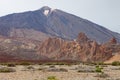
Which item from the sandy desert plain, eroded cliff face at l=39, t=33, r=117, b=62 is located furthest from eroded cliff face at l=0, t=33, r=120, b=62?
the sandy desert plain

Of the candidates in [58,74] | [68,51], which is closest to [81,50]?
[68,51]

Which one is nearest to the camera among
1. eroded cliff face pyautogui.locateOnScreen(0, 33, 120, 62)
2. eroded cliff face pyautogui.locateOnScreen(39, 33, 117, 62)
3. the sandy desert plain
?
the sandy desert plain

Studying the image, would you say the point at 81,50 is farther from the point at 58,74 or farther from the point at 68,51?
the point at 58,74

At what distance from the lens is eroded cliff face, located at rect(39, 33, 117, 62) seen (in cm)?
12350

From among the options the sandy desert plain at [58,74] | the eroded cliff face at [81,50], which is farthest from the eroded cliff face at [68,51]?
the sandy desert plain at [58,74]

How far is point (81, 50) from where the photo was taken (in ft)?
425

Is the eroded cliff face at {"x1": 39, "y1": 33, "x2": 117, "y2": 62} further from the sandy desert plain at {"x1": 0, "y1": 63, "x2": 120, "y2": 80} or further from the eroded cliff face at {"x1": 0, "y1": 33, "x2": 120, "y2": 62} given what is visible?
the sandy desert plain at {"x1": 0, "y1": 63, "x2": 120, "y2": 80}

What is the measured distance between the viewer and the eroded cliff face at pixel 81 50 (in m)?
124

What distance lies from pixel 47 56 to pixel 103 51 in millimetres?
30043

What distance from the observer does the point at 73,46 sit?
13350 cm

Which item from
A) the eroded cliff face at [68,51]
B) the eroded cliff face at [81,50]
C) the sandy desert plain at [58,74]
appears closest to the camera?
the sandy desert plain at [58,74]

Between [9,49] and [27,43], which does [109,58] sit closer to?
[9,49]

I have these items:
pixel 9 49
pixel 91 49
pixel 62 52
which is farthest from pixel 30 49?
pixel 91 49

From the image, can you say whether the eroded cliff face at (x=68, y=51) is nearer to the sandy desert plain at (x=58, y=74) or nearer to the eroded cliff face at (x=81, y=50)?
the eroded cliff face at (x=81, y=50)
